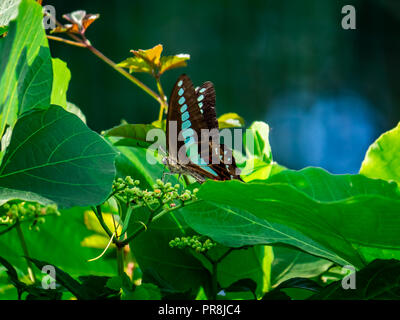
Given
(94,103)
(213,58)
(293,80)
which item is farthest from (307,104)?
(94,103)

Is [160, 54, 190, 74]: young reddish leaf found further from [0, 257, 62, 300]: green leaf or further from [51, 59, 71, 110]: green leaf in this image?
[0, 257, 62, 300]: green leaf

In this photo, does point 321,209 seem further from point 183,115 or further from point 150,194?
point 183,115

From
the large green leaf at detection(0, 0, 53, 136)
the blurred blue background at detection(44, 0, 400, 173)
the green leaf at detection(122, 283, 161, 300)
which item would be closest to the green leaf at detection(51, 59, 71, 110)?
the large green leaf at detection(0, 0, 53, 136)

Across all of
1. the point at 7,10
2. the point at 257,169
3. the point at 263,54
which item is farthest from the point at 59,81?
the point at 263,54

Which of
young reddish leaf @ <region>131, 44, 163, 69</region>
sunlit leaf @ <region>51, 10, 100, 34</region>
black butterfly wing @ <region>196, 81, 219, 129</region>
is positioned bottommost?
black butterfly wing @ <region>196, 81, 219, 129</region>

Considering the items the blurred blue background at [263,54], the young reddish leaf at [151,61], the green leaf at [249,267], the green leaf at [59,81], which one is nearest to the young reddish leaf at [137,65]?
the young reddish leaf at [151,61]
